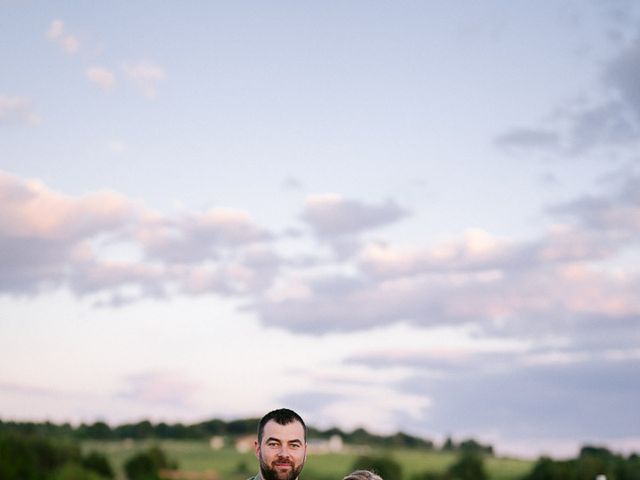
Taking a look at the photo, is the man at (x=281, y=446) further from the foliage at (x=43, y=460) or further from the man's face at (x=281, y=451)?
the foliage at (x=43, y=460)

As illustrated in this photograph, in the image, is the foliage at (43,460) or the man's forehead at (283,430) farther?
the foliage at (43,460)

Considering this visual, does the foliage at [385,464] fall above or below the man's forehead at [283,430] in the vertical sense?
above

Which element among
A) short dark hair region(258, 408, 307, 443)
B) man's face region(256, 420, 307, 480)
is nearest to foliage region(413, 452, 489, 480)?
short dark hair region(258, 408, 307, 443)

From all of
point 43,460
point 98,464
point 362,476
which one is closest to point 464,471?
point 98,464

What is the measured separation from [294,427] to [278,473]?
17.0 inches

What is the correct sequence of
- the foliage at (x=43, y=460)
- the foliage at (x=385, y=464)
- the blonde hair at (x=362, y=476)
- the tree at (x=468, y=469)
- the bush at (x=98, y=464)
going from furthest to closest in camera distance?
the bush at (x=98, y=464)
the tree at (x=468, y=469)
the foliage at (x=385, y=464)
the foliage at (x=43, y=460)
the blonde hair at (x=362, y=476)

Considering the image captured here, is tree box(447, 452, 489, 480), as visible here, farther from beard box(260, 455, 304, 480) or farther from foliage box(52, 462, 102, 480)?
beard box(260, 455, 304, 480)

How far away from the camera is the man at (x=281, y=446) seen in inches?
377

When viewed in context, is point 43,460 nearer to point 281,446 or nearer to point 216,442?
point 216,442

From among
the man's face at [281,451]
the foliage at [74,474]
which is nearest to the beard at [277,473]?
the man's face at [281,451]

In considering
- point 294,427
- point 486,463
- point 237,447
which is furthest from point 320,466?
point 294,427

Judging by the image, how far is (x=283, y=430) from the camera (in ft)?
31.8

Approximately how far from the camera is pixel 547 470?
160125 millimetres

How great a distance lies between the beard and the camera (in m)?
9.55
